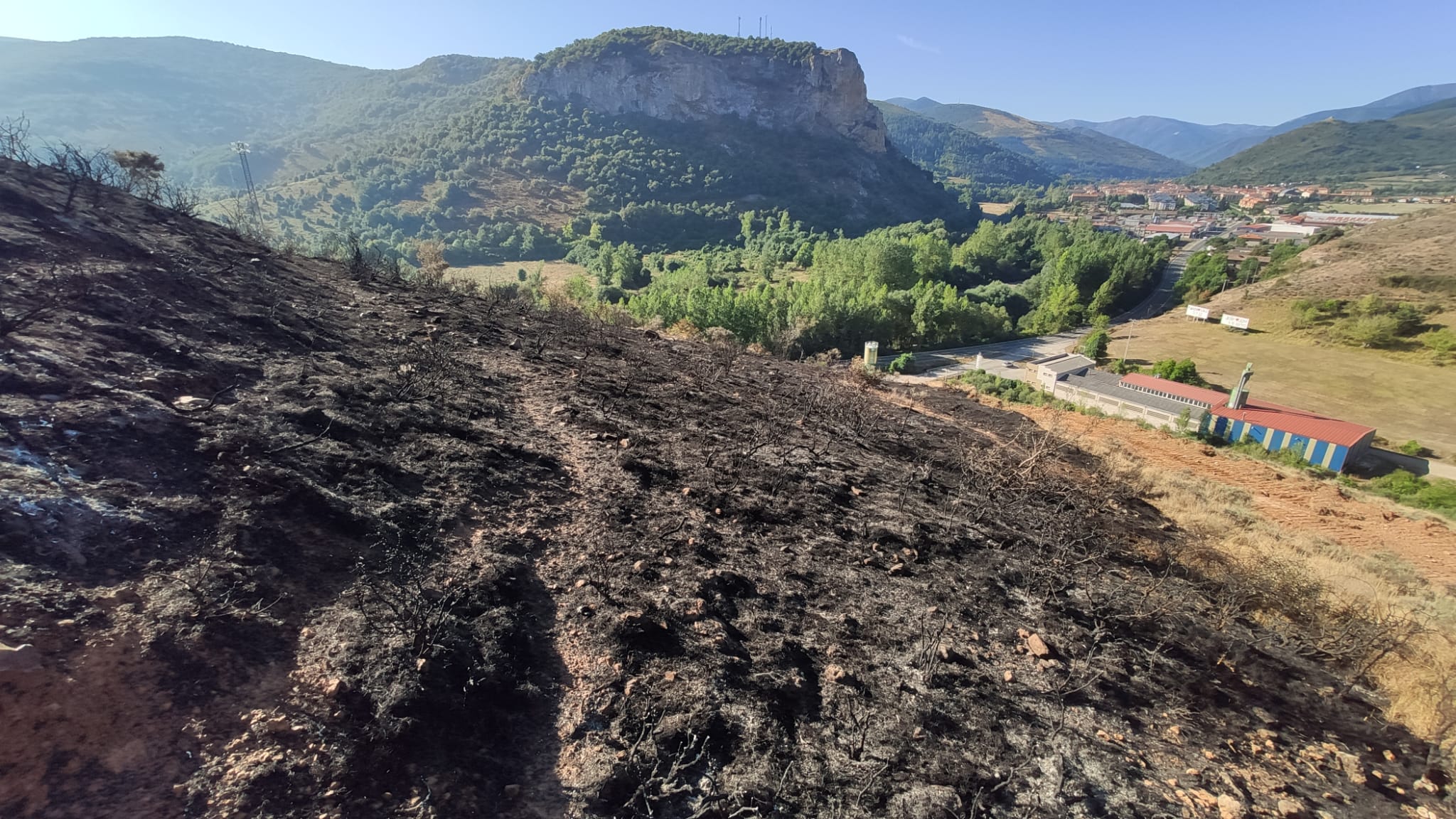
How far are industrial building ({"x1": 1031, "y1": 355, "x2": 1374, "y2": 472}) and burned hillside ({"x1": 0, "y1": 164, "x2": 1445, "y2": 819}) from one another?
20.4 meters

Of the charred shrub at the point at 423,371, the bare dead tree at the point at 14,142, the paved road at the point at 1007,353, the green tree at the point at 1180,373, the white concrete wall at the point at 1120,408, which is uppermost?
the bare dead tree at the point at 14,142

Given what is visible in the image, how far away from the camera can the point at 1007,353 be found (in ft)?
137

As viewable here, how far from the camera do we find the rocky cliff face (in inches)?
4471

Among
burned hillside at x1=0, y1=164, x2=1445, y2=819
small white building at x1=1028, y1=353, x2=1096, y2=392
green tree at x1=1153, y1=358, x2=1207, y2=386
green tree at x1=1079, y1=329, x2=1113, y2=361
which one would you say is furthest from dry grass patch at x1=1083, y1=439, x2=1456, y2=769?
green tree at x1=1079, y1=329, x2=1113, y2=361

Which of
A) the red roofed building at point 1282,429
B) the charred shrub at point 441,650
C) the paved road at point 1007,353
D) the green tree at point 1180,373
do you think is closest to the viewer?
the charred shrub at point 441,650

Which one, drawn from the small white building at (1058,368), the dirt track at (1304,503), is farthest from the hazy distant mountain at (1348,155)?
the dirt track at (1304,503)

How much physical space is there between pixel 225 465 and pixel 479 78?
172768 mm

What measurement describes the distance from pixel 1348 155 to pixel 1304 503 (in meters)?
240

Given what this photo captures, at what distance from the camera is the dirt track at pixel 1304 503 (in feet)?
50.2

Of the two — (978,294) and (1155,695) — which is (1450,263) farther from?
(1155,695)

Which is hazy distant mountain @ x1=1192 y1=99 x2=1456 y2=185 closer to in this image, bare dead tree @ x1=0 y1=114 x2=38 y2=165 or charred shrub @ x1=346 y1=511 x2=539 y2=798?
charred shrub @ x1=346 y1=511 x2=539 y2=798

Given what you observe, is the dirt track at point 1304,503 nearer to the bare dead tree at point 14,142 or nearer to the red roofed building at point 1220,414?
the red roofed building at point 1220,414

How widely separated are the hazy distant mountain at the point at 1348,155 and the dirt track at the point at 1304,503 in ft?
658

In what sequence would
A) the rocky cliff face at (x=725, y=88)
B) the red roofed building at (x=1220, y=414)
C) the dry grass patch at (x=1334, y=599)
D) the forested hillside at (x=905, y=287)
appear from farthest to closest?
the rocky cliff face at (x=725, y=88), the forested hillside at (x=905, y=287), the red roofed building at (x=1220, y=414), the dry grass patch at (x=1334, y=599)
